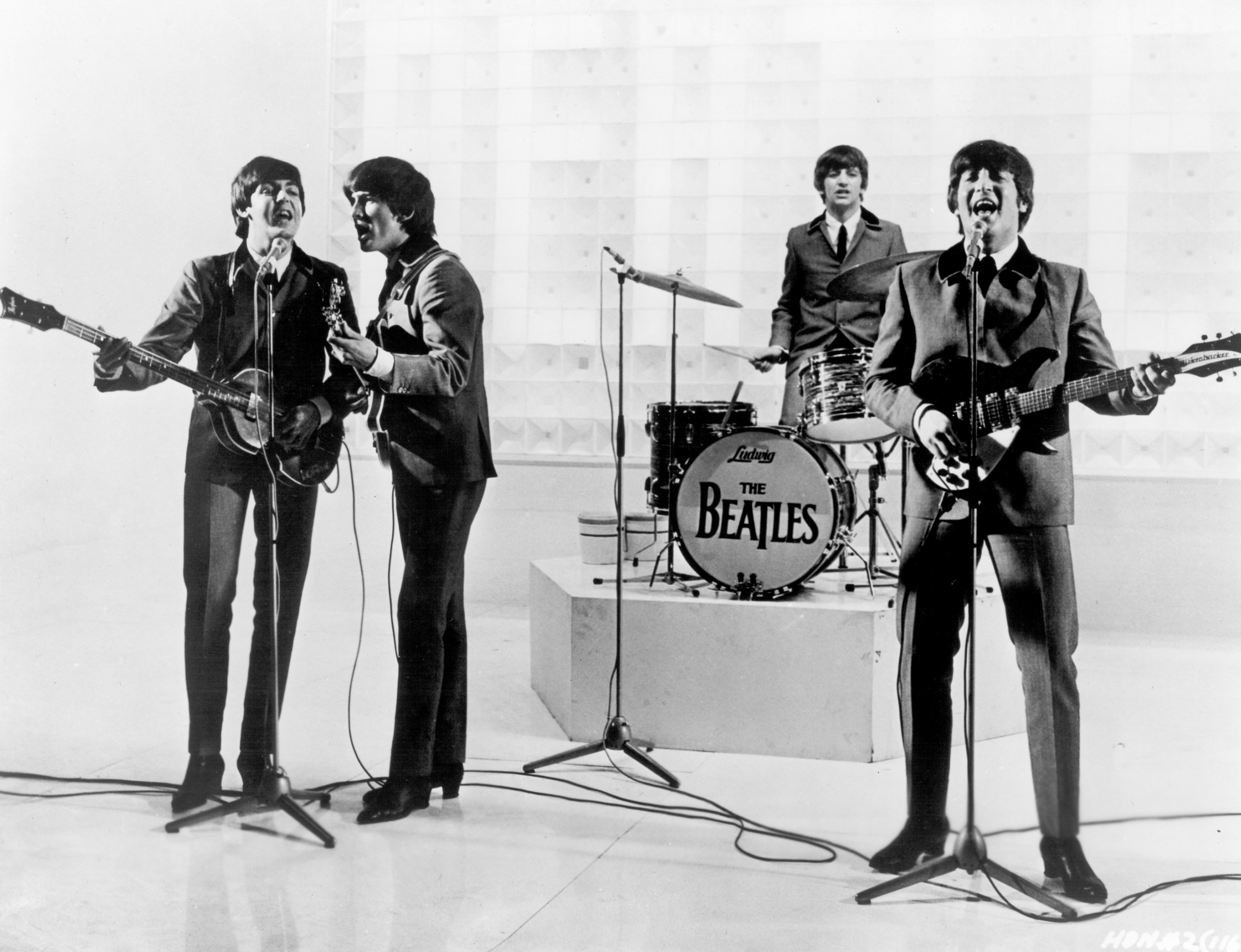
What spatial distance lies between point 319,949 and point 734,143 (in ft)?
8.82

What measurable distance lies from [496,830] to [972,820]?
1.31 m

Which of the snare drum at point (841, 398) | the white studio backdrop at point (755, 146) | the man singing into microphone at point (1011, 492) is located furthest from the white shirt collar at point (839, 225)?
the man singing into microphone at point (1011, 492)

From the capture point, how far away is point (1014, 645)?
296 cm

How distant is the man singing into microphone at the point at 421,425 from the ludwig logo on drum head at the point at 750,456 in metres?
1.05

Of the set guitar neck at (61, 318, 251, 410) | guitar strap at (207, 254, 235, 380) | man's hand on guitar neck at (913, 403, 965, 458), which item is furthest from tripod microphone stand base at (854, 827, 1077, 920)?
guitar strap at (207, 254, 235, 380)

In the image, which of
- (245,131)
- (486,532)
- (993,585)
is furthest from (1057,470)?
(486,532)

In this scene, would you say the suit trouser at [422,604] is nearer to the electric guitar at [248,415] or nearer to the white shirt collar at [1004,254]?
the electric guitar at [248,415]

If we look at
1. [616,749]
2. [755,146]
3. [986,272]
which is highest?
[755,146]

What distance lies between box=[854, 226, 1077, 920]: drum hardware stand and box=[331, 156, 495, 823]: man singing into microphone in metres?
1.36

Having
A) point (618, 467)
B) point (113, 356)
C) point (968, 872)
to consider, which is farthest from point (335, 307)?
point (968, 872)

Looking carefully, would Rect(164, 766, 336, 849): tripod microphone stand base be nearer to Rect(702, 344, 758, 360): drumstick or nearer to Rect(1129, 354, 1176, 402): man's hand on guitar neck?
Rect(702, 344, 758, 360): drumstick

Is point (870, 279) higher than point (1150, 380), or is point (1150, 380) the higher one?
point (870, 279)

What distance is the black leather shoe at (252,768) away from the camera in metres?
A: 3.50

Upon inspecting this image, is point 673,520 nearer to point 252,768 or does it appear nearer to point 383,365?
point 383,365
